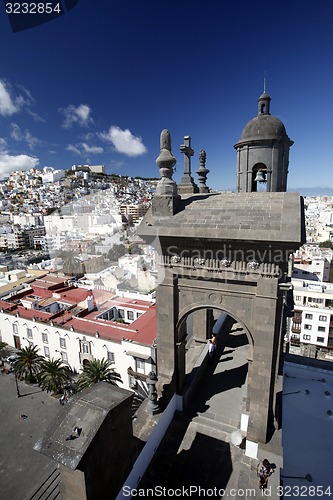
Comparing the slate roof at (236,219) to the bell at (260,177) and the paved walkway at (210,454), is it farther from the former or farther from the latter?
the paved walkway at (210,454)

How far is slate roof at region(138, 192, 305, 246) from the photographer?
6.21 m

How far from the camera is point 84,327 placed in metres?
24.9

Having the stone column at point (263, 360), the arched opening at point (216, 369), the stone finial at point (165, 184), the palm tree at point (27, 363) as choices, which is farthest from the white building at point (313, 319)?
the stone finial at point (165, 184)

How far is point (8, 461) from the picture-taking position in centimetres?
1842

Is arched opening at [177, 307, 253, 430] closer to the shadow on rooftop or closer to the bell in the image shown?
the shadow on rooftop

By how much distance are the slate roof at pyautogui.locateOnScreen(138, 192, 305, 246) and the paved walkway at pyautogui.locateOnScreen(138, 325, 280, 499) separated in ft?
18.5

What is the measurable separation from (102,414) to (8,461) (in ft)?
66.3

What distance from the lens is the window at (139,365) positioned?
22075 millimetres

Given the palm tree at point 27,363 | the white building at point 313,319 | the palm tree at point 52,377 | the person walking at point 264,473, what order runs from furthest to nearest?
the white building at point 313,319, the palm tree at point 27,363, the palm tree at point 52,377, the person walking at point 264,473

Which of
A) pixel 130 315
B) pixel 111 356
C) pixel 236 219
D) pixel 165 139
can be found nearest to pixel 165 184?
pixel 165 139

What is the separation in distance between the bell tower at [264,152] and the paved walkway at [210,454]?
8.33 metres

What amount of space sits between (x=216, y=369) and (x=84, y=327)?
17.5 metres

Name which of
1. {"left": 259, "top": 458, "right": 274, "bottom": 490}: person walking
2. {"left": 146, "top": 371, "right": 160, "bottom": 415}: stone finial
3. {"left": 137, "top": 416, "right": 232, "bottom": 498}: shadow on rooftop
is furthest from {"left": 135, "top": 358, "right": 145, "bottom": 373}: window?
{"left": 259, "top": 458, "right": 274, "bottom": 490}: person walking

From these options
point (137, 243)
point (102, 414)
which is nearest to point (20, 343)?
point (102, 414)
